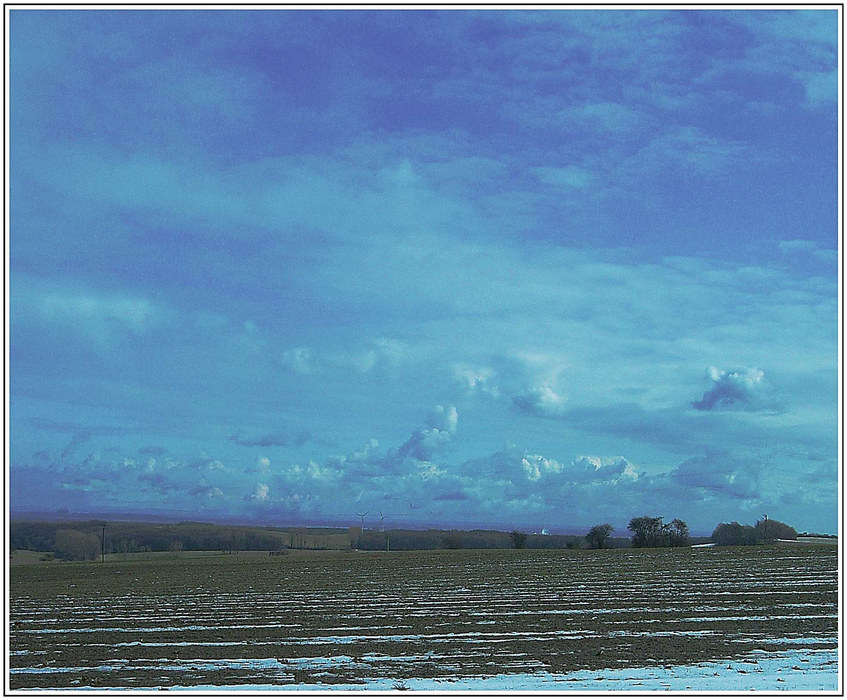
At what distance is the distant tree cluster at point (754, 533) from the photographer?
72.1 meters

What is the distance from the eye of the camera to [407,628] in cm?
1622

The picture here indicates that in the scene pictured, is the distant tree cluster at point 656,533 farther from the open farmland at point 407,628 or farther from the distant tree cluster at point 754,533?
the open farmland at point 407,628

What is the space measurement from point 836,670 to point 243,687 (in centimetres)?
862

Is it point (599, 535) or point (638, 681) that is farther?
point (599, 535)

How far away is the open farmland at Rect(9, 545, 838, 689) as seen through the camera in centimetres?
1245

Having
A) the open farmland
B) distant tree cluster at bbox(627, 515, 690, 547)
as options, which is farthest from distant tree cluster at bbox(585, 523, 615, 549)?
the open farmland

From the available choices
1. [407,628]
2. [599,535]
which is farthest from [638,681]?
[599,535]

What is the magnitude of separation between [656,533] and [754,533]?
894 centimetres

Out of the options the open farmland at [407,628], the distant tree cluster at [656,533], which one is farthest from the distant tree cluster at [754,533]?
the open farmland at [407,628]

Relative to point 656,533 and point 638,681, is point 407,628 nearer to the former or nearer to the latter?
point 638,681

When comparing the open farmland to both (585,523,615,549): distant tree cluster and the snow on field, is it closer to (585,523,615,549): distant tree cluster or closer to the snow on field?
the snow on field

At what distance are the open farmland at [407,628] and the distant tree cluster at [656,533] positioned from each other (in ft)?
148

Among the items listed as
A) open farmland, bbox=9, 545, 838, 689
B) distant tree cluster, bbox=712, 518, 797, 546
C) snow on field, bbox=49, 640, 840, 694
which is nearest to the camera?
snow on field, bbox=49, 640, 840, 694

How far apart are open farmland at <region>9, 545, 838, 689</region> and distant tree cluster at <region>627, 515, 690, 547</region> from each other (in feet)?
148
